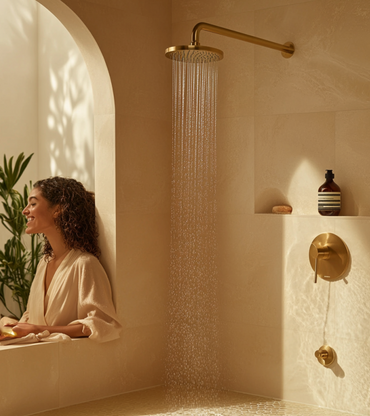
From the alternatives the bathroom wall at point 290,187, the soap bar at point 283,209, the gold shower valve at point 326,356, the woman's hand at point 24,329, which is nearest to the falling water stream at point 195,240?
the bathroom wall at point 290,187

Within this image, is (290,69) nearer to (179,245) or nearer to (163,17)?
(163,17)

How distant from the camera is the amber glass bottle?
296 centimetres

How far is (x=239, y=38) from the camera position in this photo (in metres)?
2.93

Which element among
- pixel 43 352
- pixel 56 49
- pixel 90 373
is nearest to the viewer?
A: pixel 43 352

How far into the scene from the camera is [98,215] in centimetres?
332

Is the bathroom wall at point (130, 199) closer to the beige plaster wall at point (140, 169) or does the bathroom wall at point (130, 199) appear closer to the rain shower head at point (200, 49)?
the beige plaster wall at point (140, 169)

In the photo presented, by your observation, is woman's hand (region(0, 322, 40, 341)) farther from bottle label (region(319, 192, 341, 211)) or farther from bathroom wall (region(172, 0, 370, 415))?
bottle label (region(319, 192, 341, 211))

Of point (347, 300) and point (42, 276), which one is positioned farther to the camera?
point (42, 276)

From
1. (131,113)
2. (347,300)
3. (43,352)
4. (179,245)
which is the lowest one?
(43,352)

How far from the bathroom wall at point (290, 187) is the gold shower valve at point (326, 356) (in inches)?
1.0

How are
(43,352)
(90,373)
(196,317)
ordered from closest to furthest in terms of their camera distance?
(43,352)
(90,373)
(196,317)

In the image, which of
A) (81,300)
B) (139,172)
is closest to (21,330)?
(81,300)

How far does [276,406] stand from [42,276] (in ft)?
4.41

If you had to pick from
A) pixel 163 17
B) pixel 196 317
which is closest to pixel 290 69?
pixel 163 17
